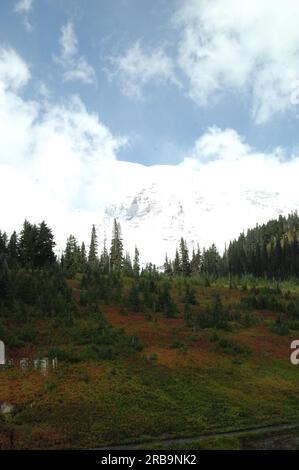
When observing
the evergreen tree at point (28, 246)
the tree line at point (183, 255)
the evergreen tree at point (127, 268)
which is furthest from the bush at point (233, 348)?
the evergreen tree at point (28, 246)

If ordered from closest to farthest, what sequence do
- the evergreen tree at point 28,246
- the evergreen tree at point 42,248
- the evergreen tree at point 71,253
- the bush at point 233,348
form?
the bush at point 233,348 → the evergreen tree at point 28,246 → the evergreen tree at point 42,248 → the evergreen tree at point 71,253

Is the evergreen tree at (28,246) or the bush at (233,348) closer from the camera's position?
the bush at (233,348)

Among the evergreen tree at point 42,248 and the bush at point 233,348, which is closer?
the bush at point 233,348

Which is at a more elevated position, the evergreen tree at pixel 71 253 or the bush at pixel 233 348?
the evergreen tree at pixel 71 253

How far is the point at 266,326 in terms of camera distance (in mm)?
54688

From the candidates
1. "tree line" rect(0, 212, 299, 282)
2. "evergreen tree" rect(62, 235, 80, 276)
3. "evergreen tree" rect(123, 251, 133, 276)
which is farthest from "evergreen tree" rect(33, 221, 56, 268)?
"evergreen tree" rect(62, 235, 80, 276)

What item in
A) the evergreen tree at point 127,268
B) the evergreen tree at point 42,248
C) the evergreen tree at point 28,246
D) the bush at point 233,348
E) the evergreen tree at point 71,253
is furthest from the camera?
the evergreen tree at point 71,253

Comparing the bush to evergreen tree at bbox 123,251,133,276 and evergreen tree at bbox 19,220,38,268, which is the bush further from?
evergreen tree at bbox 19,220,38,268

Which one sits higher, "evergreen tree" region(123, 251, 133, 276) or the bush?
"evergreen tree" region(123, 251, 133, 276)

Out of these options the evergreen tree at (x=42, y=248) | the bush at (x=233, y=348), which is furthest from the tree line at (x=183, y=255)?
the bush at (x=233, y=348)

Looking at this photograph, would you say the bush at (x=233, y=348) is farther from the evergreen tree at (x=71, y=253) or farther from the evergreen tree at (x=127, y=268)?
the evergreen tree at (x=71, y=253)

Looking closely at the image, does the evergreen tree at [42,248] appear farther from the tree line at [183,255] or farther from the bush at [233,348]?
the bush at [233,348]

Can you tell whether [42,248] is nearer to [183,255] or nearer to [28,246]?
[28,246]
